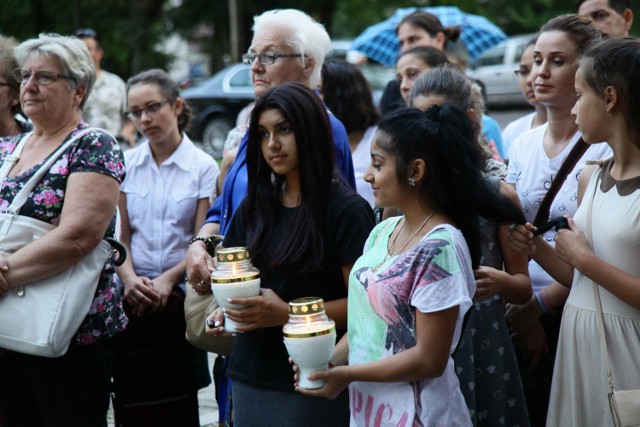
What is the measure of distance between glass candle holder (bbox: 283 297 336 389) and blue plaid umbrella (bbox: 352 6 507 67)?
5.43 meters

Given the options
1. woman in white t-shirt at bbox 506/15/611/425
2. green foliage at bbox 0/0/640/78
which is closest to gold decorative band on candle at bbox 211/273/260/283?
woman in white t-shirt at bbox 506/15/611/425

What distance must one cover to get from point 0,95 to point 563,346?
3.13 meters

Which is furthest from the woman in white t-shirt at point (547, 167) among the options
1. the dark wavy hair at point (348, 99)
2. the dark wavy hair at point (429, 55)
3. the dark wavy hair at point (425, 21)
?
the dark wavy hair at point (425, 21)

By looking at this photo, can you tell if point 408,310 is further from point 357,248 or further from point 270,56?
point 270,56

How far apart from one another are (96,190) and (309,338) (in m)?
1.62

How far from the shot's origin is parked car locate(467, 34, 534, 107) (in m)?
23.7

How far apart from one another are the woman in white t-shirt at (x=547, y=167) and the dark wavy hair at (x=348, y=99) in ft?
5.40

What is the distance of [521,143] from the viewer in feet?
13.1

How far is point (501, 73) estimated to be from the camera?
24.4 m

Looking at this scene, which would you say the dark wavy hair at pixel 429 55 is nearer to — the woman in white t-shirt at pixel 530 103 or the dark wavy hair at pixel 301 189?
the woman in white t-shirt at pixel 530 103

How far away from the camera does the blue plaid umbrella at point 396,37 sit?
322 inches

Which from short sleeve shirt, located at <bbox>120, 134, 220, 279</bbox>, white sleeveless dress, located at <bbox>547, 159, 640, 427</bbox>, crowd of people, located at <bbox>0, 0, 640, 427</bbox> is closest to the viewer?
crowd of people, located at <bbox>0, 0, 640, 427</bbox>

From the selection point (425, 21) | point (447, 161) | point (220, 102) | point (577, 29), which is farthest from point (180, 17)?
point (447, 161)

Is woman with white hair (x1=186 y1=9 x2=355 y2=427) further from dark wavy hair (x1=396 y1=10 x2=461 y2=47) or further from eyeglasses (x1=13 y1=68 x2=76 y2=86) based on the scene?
dark wavy hair (x1=396 y1=10 x2=461 y2=47)
